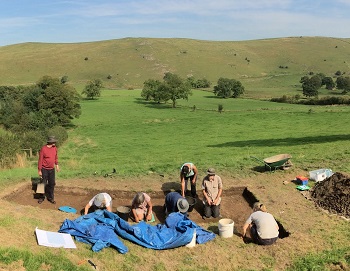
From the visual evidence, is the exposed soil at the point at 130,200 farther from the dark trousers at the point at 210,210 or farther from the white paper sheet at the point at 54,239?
the white paper sheet at the point at 54,239

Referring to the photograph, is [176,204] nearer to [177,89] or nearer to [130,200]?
[130,200]

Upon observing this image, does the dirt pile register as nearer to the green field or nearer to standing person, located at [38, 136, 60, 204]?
the green field

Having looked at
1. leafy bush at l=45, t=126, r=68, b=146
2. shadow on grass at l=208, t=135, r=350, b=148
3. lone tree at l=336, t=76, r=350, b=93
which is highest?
lone tree at l=336, t=76, r=350, b=93

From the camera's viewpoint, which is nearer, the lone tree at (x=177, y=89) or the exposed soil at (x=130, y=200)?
the exposed soil at (x=130, y=200)

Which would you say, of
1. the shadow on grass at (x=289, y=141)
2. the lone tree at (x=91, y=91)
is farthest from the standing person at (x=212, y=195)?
the lone tree at (x=91, y=91)

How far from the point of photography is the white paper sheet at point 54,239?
8328mm

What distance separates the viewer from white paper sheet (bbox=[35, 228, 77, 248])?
8328mm

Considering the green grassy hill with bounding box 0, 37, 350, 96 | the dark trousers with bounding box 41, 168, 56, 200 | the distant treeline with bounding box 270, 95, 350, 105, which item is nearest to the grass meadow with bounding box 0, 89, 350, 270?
the dark trousers with bounding box 41, 168, 56, 200

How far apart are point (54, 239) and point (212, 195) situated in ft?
17.2

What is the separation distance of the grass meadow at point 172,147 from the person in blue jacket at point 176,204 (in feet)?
5.97

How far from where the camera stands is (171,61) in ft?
420

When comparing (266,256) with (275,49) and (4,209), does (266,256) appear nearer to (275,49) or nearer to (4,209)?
(4,209)

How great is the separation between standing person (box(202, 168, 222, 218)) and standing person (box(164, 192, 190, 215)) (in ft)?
2.70

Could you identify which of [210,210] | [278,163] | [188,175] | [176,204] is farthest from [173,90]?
[176,204]
